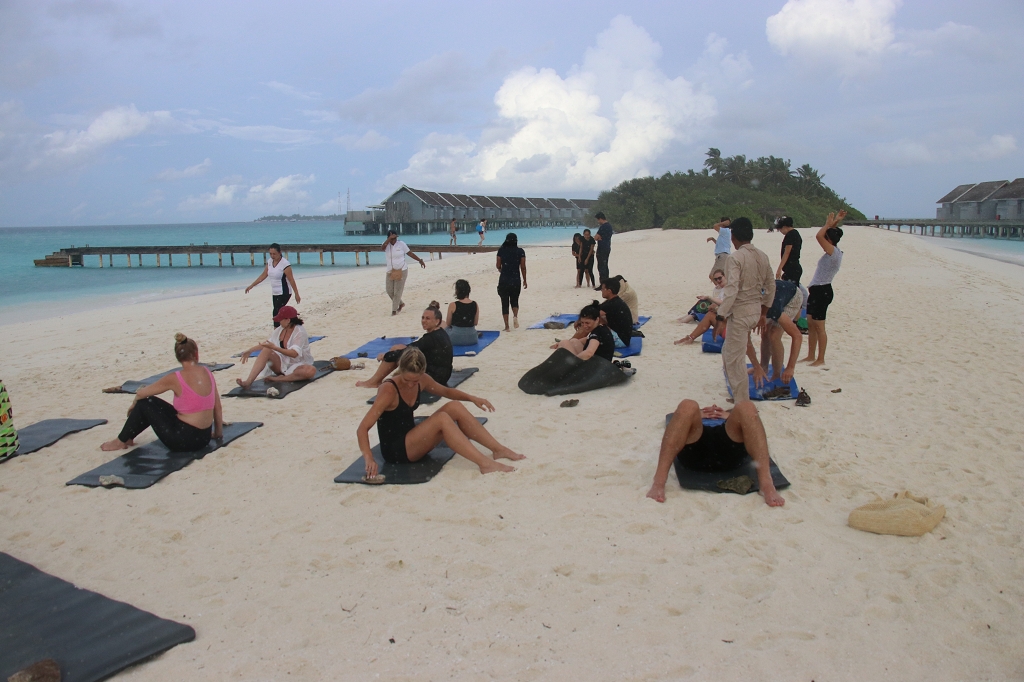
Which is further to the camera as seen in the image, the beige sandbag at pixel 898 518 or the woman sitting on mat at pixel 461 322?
the woman sitting on mat at pixel 461 322

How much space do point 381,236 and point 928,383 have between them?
5854 cm

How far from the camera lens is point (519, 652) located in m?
2.91

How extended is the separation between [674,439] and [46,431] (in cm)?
567

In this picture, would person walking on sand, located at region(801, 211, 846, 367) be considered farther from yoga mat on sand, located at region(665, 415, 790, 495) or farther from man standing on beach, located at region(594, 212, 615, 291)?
man standing on beach, located at region(594, 212, 615, 291)

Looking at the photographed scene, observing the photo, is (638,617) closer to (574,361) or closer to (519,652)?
(519,652)

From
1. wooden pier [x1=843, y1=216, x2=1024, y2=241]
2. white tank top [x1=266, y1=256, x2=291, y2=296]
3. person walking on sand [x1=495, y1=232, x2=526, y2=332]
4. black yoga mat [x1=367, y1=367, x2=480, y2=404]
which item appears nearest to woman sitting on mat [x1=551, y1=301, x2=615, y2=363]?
black yoga mat [x1=367, y1=367, x2=480, y2=404]

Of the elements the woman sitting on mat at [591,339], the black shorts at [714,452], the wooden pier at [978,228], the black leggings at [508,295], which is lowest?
the black shorts at [714,452]

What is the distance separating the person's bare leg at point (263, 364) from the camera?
287 inches

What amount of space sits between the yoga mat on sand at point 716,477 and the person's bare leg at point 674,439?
147 mm

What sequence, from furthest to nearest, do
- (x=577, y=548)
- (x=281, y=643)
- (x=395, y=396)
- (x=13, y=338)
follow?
(x=13, y=338) → (x=395, y=396) → (x=577, y=548) → (x=281, y=643)

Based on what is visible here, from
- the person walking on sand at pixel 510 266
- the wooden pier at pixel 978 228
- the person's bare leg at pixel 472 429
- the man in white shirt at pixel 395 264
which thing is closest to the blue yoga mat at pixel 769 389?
the person's bare leg at pixel 472 429

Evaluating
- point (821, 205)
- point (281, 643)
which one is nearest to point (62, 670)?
point (281, 643)

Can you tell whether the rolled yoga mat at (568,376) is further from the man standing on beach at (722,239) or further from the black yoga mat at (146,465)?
the man standing on beach at (722,239)

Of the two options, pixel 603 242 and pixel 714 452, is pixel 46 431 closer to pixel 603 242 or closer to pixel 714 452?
pixel 714 452
